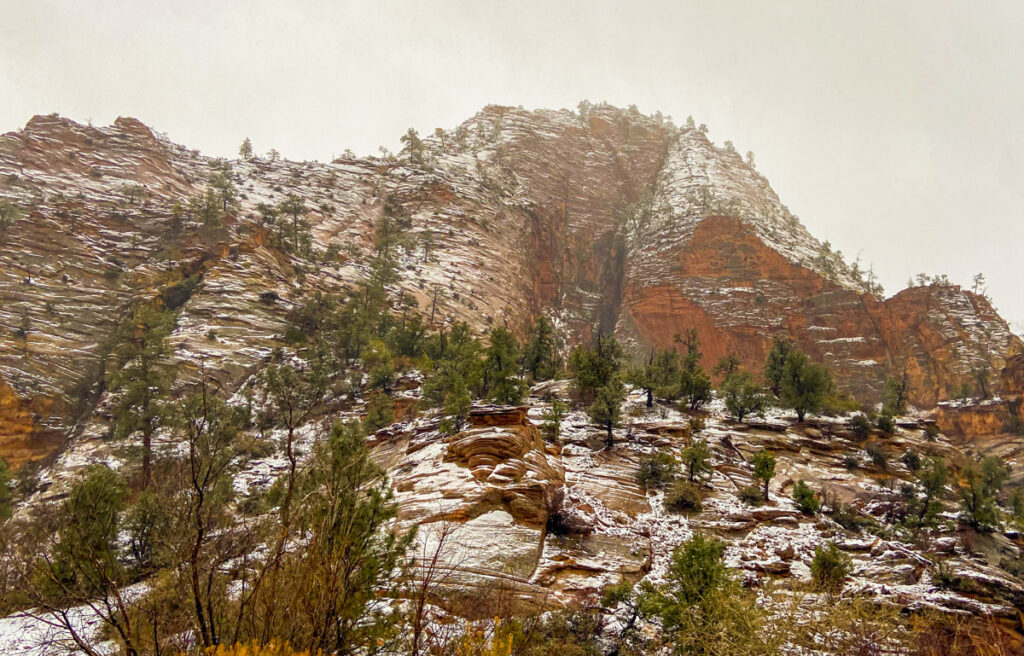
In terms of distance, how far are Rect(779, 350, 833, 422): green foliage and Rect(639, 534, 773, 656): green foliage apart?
2147 centimetres

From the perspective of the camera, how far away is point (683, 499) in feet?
70.3

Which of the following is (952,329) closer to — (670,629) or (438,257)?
(438,257)

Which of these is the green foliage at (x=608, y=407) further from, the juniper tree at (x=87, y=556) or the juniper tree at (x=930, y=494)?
the juniper tree at (x=87, y=556)

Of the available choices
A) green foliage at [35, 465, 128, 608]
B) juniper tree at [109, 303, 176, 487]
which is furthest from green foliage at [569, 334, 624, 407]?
juniper tree at [109, 303, 176, 487]

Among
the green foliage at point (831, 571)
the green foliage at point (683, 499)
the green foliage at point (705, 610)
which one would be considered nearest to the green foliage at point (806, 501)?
the green foliage at point (683, 499)

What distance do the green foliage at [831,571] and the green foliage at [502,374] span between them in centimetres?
1533

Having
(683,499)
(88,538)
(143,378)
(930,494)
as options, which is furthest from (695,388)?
(143,378)

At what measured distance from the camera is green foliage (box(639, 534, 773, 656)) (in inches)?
398

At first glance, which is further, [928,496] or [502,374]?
[502,374]

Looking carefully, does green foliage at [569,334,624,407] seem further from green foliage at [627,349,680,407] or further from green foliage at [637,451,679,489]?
green foliage at [637,451,679,489]

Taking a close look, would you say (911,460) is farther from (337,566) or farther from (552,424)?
(337,566)

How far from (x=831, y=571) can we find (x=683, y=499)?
6.73 metres

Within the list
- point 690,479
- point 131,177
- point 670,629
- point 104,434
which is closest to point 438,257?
point 131,177

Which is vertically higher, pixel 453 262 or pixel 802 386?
pixel 453 262
